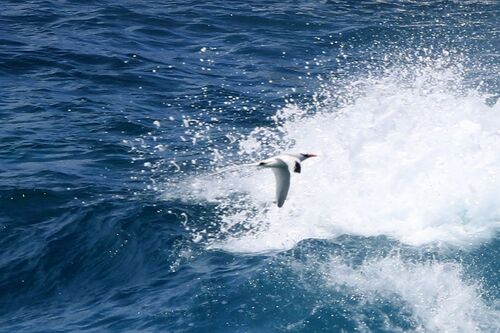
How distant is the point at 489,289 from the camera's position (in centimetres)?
1141

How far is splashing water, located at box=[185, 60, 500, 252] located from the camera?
1303 centimetres

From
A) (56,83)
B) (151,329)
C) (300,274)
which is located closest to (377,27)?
(56,83)

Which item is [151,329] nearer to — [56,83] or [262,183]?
[262,183]

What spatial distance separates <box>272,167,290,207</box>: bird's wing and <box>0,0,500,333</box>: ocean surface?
0.80 meters

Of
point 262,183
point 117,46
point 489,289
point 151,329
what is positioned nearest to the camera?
point 151,329

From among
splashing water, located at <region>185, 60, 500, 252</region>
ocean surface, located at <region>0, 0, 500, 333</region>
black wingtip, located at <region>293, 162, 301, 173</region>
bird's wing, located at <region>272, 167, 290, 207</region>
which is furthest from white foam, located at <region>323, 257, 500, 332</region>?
black wingtip, located at <region>293, 162, 301, 173</region>

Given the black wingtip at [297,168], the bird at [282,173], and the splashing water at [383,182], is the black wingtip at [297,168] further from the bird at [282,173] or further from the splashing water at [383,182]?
the splashing water at [383,182]

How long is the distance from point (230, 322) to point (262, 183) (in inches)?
184

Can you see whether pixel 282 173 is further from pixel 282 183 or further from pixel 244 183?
pixel 244 183

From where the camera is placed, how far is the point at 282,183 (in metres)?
12.1

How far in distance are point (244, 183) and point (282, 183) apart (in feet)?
10.5

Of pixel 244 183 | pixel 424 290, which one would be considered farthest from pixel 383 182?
Answer: pixel 424 290

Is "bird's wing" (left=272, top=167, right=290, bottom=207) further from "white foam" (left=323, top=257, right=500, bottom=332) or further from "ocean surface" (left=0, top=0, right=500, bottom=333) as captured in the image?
"white foam" (left=323, top=257, right=500, bottom=332)

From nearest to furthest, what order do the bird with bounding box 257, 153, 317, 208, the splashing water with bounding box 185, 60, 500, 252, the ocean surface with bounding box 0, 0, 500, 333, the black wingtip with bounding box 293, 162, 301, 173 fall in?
the ocean surface with bounding box 0, 0, 500, 333 → the black wingtip with bounding box 293, 162, 301, 173 → the bird with bounding box 257, 153, 317, 208 → the splashing water with bounding box 185, 60, 500, 252
